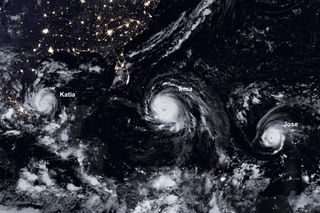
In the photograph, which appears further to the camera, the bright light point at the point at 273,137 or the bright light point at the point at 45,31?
the bright light point at the point at 45,31

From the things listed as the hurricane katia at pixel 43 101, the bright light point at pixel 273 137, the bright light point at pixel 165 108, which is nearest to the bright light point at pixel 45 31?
the hurricane katia at pixel 43 101

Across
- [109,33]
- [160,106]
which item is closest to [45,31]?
[109,33]

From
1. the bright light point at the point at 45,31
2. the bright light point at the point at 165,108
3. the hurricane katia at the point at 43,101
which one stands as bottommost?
the hurricane katia at the point at 43,101

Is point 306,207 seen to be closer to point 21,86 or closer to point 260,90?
point 260,90

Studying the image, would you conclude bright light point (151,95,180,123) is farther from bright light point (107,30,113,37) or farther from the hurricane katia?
the hurricane katia

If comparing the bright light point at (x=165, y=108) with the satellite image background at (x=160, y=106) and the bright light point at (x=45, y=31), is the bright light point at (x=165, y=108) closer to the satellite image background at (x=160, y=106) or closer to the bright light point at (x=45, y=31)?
the satellite image background at (x=160, y=106)

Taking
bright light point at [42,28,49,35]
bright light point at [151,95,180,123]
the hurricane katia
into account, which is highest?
bright light point at [42,28,49,35]

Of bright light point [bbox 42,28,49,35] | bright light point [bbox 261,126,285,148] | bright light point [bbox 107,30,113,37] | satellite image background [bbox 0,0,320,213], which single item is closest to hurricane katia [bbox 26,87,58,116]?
satellite image background [bbox 0,0,320,213]

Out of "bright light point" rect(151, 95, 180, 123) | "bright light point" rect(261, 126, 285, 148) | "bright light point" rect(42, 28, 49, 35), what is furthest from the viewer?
"bright light point" rect(42, 28, 49, 35)
